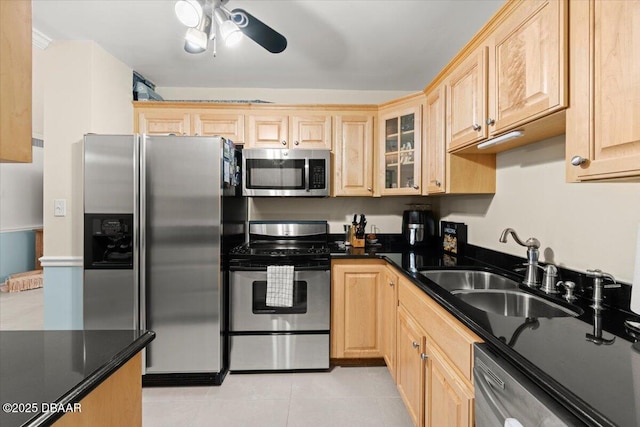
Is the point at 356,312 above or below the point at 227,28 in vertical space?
below

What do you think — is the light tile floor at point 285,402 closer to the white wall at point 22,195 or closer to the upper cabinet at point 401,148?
the upper cabinet at point 401,148

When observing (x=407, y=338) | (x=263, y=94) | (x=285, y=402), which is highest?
(x=263, y=94)

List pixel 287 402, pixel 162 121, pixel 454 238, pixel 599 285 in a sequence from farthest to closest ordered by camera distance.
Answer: pixel 162 121 < pixel 454 238 < pixel 287 402 < pixel 599 285

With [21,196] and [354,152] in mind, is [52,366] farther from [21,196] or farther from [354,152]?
[21,196]

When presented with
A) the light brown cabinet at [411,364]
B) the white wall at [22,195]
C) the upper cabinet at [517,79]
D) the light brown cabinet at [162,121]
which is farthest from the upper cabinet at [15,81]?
the white wall at [22,195]

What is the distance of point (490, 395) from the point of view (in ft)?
2.79

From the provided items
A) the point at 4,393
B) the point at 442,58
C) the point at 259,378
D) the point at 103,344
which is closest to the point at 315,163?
the point at 442,58

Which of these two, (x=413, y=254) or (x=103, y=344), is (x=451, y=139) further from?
(x=103, y=344)

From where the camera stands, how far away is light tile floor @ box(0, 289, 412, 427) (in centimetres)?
177

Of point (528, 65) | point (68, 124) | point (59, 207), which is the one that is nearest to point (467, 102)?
point (528, 65)

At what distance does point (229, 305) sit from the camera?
7.38 feet

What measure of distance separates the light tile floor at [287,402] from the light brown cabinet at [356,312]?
0.19m

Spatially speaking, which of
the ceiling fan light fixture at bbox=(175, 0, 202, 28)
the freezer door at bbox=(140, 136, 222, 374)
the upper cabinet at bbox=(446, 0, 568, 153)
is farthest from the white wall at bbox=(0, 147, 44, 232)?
the upper cabinet at bbox=(446, 0, 568, 153)

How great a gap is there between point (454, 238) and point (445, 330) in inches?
53.2
